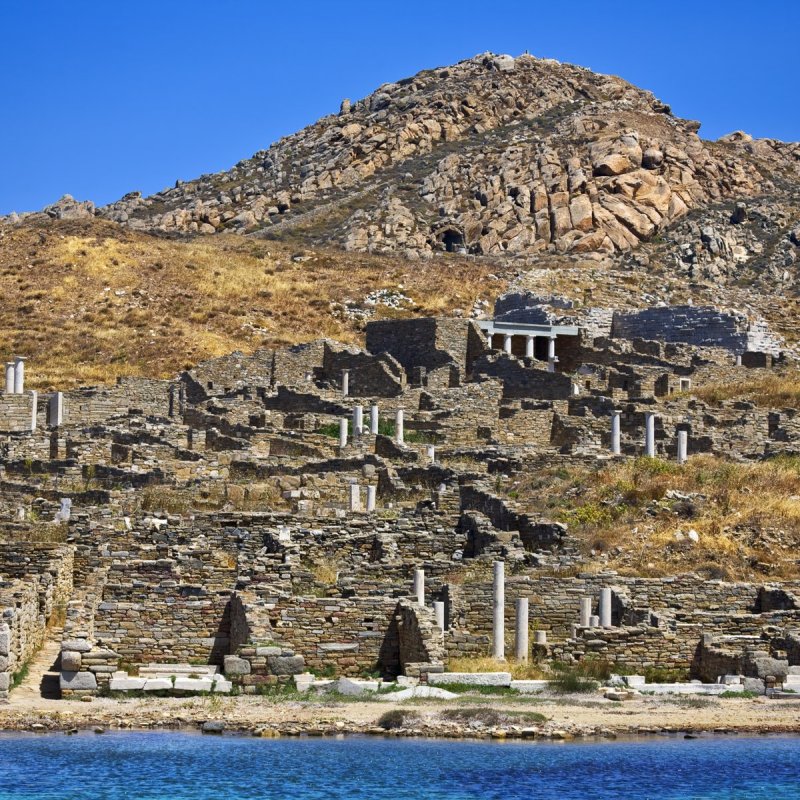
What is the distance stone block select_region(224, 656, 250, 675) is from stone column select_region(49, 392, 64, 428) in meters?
26.1

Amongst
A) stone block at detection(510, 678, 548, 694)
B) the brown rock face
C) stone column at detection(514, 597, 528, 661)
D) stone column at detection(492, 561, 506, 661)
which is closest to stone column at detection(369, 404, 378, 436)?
stone column at detection(492, 561, 506, 661)

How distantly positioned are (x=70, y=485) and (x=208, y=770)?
20098mm

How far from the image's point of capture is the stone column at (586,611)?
98.9 feet

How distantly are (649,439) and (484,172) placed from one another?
74.0 m

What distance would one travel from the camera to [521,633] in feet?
95.7

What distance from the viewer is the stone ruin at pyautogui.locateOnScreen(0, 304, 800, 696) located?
27.8 meters

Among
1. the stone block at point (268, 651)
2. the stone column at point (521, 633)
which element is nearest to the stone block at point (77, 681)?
the stone block at point (268, 651)

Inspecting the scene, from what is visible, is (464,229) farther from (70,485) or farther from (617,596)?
(617,596)

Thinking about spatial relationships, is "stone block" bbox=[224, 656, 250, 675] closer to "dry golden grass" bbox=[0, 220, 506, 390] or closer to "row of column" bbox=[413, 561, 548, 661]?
"row of column" bbox=[413, 561, 548, 661]

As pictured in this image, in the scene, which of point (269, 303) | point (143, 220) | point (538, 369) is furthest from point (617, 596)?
point (143, 220)

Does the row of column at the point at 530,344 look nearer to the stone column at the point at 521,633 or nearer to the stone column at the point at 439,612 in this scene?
the stone column at the point at 521,633

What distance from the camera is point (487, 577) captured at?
31.7 metres

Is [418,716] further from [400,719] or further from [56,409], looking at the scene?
[56,409]

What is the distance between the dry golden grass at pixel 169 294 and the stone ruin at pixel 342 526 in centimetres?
1444
